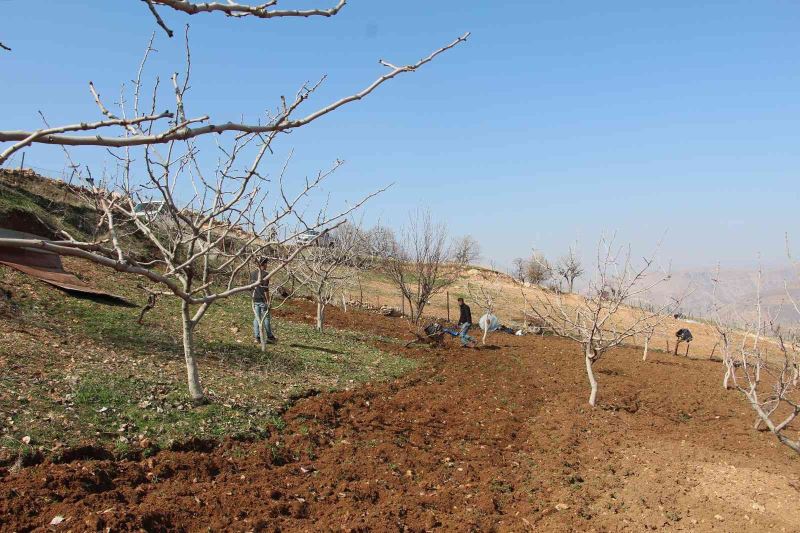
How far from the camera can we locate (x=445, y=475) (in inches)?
233

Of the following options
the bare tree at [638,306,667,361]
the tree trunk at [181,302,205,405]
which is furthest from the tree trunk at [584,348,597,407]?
the tree trunk at [181,302,205,405]

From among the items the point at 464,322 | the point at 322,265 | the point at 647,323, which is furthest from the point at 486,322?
the point at 322,265

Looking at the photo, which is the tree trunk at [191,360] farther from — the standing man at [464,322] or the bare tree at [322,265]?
the standing man at [464,322]

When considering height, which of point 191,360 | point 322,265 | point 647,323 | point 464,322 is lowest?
point 191,360

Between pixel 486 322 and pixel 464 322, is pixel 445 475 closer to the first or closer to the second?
pixel 464 322

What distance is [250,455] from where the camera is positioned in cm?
573

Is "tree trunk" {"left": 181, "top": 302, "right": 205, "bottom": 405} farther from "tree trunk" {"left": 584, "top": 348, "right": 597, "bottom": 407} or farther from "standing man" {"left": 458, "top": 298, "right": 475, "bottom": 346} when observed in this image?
→ "standing man" {"left": 458, "top": 298, "right": 475, "bottom": 346}

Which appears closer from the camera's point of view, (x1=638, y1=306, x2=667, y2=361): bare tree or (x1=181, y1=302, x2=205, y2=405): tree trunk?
(x1=181, y1=302, x2=205, y2=405): tree trunk

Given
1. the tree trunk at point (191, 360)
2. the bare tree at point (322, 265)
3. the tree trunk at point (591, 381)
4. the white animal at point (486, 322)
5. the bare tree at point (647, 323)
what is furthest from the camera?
the white animal at point (486, 322)

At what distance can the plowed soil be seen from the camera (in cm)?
434

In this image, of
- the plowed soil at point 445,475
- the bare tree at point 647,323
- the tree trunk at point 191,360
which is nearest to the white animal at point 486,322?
the bare tree at point 647,323

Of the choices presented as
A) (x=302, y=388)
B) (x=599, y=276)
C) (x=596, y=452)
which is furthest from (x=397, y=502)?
(x=599, y=276)

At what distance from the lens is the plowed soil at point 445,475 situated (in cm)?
434

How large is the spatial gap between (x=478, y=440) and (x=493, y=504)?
2.06 meters
